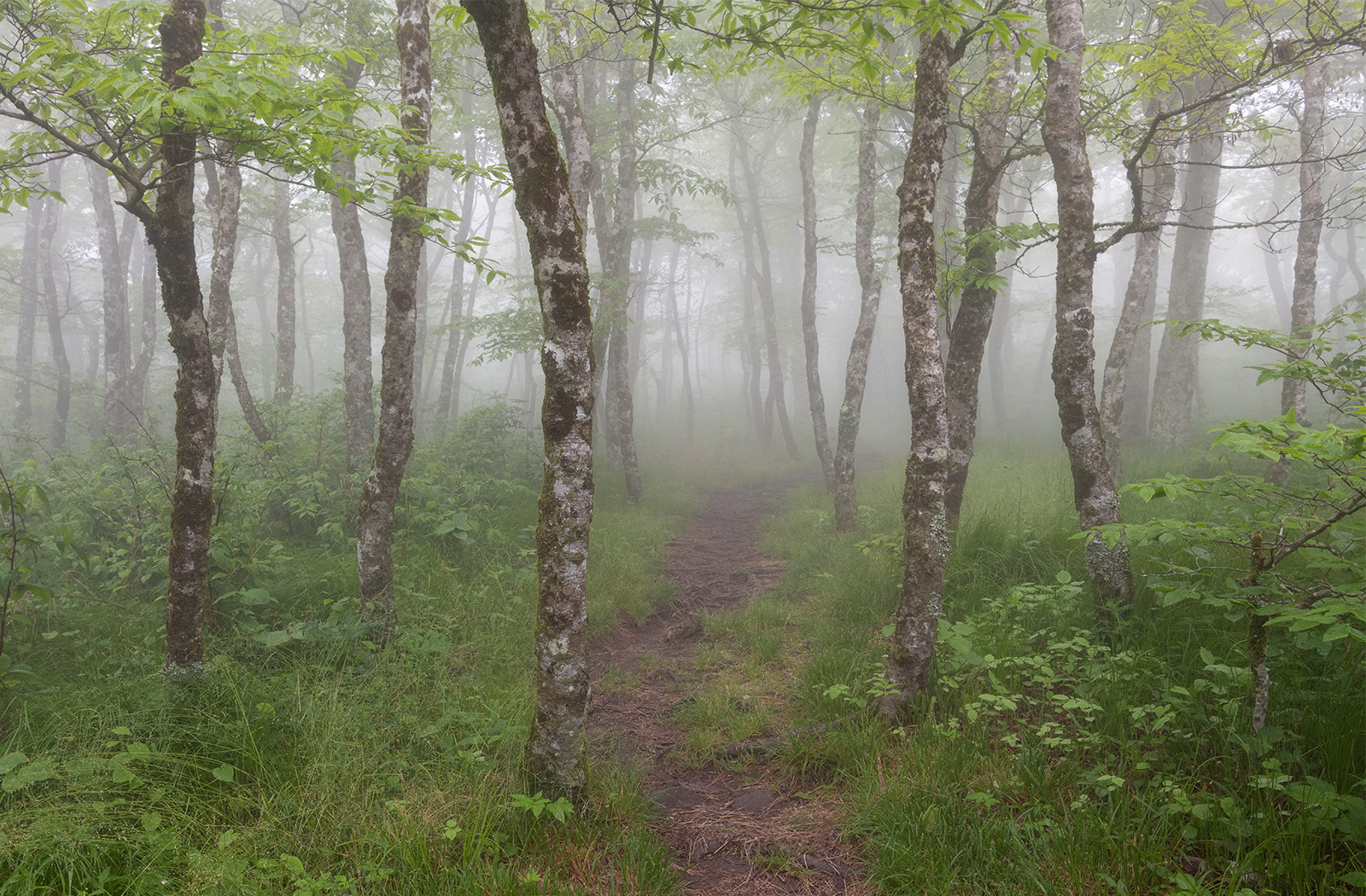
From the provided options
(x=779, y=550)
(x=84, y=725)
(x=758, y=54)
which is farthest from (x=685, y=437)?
(x=84, y=725)

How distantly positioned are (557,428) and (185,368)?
2.89 meters

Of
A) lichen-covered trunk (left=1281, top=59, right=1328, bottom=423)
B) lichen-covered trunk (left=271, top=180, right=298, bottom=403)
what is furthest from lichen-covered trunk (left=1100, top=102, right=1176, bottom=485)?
lichen-covered trunk (left=271, top=180, right=298, bottom=403)

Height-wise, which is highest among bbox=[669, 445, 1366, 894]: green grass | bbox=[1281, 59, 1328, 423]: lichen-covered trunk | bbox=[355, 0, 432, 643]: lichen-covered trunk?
bbox=[1281, 59, 1328, 423]: lichen-covered trunk

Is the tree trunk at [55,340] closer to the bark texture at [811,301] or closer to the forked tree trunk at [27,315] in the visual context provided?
the forked tree trunk at [27,315]

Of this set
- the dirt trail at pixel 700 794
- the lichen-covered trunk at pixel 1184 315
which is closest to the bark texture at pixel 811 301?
the dirt trail at pixel 700 794

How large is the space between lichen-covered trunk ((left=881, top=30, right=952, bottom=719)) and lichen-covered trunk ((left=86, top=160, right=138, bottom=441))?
51.8ft

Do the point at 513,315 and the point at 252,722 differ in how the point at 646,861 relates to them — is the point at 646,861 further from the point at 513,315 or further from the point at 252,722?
the point at 513,315

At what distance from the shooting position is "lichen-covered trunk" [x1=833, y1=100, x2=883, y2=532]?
10297 mm

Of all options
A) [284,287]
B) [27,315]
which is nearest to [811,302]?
[284,287]

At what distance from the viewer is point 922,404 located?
15.3 ft

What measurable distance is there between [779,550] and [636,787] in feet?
20.7

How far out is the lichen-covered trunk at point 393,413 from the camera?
5.55 m

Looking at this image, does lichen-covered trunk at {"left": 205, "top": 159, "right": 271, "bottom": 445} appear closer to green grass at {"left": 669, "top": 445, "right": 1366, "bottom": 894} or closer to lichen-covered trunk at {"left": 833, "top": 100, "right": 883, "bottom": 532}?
green grass at {"left": 669, "top": 445, "right": 1366, "bottom": 894}

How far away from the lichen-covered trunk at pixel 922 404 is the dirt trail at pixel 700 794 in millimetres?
1067
